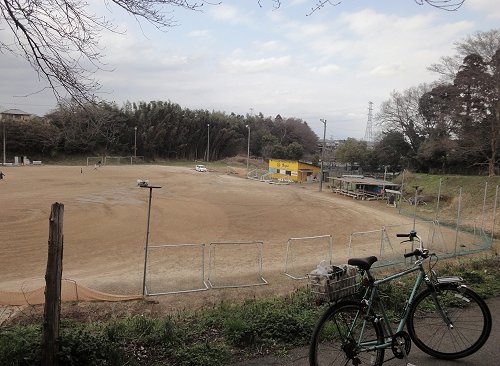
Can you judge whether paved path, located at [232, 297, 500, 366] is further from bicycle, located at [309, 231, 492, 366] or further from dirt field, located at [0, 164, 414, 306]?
dirt field, located at [0, 164, 414, 306]

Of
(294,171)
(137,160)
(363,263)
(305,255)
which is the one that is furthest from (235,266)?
(137,160)

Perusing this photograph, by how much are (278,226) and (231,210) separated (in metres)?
5.78

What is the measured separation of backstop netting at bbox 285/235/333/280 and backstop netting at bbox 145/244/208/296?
3352 millimetres

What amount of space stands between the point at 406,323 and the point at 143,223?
73.9ft

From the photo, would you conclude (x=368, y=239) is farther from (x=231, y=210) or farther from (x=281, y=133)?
(x=281, y=133)

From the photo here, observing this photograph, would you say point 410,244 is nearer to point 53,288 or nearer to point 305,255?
point 305,255

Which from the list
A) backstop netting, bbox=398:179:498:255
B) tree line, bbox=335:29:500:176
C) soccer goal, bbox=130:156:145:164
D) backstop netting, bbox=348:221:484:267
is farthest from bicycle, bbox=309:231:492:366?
soccer goal, bbox=130:156:145:164

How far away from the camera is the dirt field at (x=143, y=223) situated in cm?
1480

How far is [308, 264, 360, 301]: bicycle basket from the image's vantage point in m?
3.82

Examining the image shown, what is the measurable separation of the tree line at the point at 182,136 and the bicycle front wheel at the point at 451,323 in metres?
50.6

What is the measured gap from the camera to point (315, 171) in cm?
5891

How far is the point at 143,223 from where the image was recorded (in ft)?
80.7

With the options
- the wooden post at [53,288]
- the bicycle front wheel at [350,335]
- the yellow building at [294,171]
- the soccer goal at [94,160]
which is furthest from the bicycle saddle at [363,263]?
the soccer goal at [94,160]

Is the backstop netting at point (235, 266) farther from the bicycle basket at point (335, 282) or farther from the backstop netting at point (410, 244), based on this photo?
the bicycle basket at point (335, 282)
